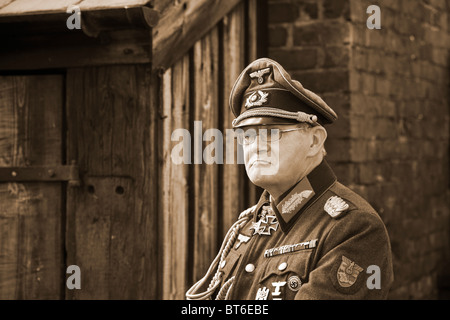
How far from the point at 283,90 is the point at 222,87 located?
1646 millimetres

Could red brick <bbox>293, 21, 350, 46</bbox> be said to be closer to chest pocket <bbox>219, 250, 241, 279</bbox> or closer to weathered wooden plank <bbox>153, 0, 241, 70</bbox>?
weathered wooden plank <bbox>153, 0, 241, 70</bbox>

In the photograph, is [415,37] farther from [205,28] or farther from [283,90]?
[283,90]

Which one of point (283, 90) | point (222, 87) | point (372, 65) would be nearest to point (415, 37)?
point (372, 65)

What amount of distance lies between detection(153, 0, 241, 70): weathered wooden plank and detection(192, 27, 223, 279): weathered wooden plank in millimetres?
98

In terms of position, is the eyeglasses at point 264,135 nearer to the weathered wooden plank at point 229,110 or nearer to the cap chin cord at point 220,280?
the cap chin cord at point 220,280

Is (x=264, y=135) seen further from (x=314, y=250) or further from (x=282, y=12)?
(x=282, y=12)

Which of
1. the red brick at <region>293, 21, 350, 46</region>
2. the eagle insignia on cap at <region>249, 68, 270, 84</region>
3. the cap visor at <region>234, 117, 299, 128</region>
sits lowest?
the cap visor at <region>234, 117, 299, 128</region>

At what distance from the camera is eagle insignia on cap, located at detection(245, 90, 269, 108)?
7.83ft

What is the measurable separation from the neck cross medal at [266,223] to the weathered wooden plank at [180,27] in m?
1.22

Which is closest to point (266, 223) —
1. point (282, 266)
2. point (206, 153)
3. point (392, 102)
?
point (282, 266)

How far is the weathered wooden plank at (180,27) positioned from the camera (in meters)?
3.47

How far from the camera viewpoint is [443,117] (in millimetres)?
5859

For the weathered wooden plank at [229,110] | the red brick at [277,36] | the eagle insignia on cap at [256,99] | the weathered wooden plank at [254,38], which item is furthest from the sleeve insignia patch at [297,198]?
the red brick at [277,36]

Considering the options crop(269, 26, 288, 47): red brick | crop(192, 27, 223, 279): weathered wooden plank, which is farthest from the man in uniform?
crop(269, 26, 288, 47): red brick
